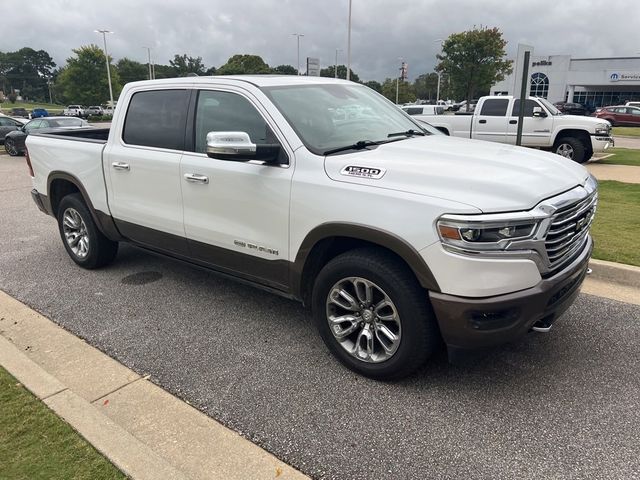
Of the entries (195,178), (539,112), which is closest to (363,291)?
(195,178)

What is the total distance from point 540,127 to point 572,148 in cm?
99

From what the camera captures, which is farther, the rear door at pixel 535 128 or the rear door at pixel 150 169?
the rear door at pixel 535 128

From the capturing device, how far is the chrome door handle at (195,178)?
12.6 ft

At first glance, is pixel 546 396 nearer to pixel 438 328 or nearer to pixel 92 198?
pixel 438 328

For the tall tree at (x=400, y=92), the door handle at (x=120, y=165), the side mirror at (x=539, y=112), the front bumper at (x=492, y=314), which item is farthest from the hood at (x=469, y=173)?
the tall tree at (x=400, y=92)

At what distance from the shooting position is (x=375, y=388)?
3193mm

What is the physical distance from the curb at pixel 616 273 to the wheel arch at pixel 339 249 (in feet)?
9.27

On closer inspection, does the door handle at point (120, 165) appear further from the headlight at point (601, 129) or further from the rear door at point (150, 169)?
A: the headlight at point (601, 129)

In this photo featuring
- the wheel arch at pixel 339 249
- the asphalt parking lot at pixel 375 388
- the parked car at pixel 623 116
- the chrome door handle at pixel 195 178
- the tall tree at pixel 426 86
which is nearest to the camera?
the asphalt parking lot at pixel 375 388

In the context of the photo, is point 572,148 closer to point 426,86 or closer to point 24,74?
point 426,86

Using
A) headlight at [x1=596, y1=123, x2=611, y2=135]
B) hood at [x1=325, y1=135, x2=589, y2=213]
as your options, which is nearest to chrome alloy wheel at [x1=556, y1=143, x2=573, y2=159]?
headlight at [x1=596, y1=123, x2=611, y2=135]

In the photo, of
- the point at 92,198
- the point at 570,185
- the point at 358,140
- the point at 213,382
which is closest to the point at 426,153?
the point at 358,140

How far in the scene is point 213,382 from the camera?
10.8 feet

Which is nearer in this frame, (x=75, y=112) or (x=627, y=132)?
(x=627, y=132)
